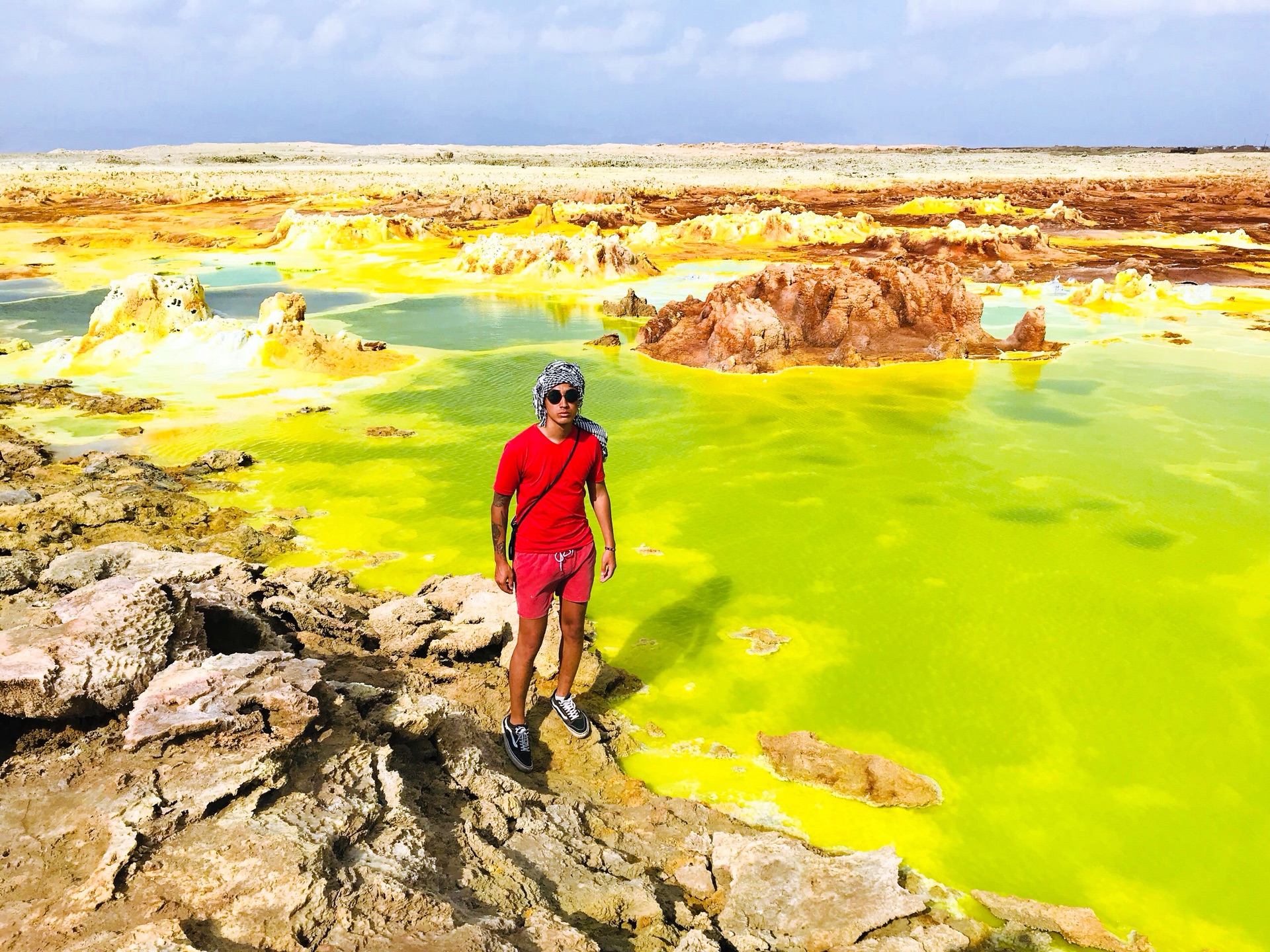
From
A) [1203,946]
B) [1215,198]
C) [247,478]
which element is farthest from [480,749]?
[1215,198]

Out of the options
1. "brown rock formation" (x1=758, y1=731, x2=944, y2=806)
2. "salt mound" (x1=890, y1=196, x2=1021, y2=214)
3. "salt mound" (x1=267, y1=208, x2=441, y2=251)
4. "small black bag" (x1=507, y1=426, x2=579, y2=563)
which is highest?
"salt mound" (x1=890, y1=196, x2=1021, y2=214)

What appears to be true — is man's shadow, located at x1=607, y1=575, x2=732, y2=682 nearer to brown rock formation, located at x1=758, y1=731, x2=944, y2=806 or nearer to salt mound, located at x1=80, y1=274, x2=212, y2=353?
brown rock formation, located at x1=758, y1=731, x2=944, y2=806

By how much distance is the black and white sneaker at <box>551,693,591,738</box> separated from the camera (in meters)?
4.40

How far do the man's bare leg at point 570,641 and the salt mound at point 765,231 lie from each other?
91.5 ft

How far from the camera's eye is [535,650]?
4.12 meters

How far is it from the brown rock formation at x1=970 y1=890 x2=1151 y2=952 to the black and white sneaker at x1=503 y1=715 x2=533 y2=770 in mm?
2111

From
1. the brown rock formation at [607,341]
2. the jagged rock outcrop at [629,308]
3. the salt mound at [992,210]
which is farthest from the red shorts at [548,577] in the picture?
the salt mound at [992,210]

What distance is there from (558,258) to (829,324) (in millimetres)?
10524

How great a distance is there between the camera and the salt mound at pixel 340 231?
27.8 meters

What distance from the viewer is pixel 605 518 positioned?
427 cm

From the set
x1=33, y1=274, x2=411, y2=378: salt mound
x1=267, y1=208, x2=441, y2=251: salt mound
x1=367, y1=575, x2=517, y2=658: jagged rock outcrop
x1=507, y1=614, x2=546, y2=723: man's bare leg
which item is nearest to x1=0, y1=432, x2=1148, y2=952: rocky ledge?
x1=507, y1=614, x2=546, y2=723: man's bare leg

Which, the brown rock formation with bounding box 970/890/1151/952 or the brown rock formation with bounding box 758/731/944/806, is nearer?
the brown rock formation with bounding box 970/890/1151/952

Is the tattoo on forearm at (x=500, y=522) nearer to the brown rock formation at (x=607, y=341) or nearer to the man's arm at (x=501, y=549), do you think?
the man's arm at (x=501, y=549)

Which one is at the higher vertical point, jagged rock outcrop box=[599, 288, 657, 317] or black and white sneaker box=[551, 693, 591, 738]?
jagged rock outcrop box=[599, 288, 657, 317]
